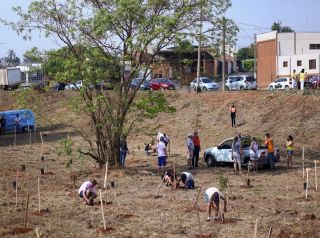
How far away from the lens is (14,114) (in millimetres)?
49031

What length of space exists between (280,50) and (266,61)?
2096mm

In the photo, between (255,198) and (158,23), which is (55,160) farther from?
(255,198)

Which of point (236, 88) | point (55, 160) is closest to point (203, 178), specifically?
point (55, 160)

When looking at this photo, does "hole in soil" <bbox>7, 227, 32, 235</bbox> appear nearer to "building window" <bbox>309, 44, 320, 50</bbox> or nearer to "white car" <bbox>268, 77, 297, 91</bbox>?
"white car" <bbox>268, 77, 297, 91</bbox>

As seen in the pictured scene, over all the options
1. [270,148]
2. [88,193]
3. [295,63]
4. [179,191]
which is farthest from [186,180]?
[295,63]

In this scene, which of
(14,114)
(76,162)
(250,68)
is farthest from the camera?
(250,68)

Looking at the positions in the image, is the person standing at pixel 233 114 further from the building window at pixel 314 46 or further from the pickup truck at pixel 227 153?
the building window at pixel 314 46

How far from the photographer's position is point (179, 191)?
21125 mm

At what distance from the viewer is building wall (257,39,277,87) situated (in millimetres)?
71875

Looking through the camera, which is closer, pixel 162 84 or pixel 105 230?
pixel 105 230

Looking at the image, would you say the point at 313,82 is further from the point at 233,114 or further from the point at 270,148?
the point at 270,148

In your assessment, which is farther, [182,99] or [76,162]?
[182,99]

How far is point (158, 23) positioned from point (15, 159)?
12.1m

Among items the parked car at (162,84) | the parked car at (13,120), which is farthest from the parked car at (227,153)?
the parked car at (162,84)
